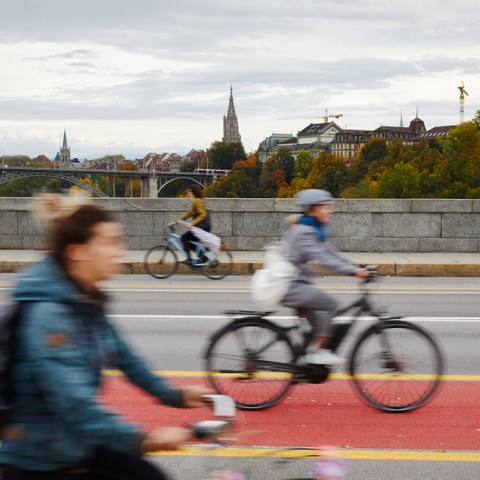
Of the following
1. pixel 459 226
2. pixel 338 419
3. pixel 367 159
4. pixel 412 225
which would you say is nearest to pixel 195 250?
pixel 412 225

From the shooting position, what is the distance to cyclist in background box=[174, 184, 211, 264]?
13.8 metres

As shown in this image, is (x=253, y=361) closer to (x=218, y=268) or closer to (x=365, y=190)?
(x=218, y=268)

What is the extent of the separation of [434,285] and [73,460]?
1138cm

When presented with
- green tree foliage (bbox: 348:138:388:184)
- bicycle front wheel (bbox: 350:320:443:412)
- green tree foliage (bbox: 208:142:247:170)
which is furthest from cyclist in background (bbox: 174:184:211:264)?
green tree foliage (bbox: 208:142:247:170)

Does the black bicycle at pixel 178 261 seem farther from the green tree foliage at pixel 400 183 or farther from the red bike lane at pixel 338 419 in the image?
the green tree foliage at pixel 400 183

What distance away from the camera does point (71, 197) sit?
2578 millimetres

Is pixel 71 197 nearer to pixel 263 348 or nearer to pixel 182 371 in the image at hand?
pixel 263 348

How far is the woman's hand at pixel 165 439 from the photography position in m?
2.37

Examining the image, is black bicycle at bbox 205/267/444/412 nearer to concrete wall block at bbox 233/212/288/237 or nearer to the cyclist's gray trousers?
the cyclist's gray trousers

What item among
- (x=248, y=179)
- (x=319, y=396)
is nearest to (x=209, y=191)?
(x=248, y=179)

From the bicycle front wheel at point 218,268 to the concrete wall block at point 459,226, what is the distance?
14.0 feet

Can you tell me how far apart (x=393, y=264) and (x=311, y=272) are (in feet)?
28.8

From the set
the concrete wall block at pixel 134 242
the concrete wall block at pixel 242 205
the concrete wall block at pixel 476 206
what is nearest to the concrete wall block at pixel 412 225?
the concrete wall block at pixel 476 206

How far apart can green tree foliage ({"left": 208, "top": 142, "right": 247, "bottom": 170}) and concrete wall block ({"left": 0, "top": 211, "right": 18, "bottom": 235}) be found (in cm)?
16239
